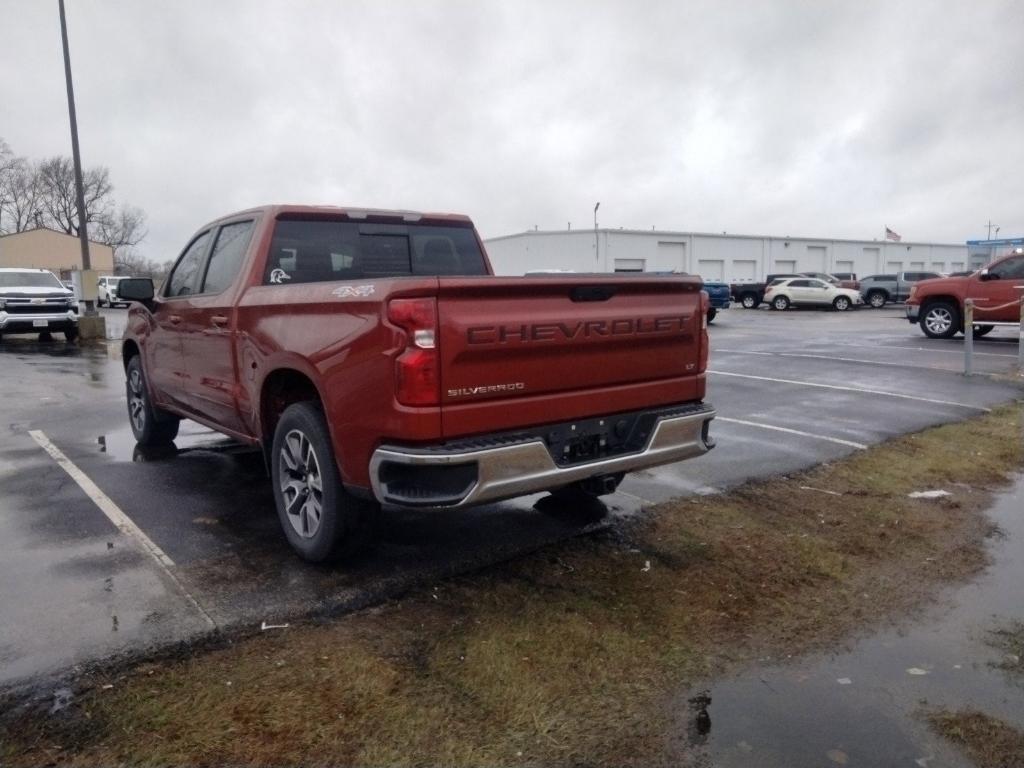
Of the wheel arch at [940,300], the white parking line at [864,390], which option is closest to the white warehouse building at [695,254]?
the wheel arch at [940,300]

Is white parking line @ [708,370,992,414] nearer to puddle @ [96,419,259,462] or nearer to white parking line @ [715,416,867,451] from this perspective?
white parking line @ [715,416,867,451]

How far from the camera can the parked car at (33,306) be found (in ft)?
60.6

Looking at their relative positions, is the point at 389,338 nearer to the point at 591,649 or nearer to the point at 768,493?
the point at 591,649

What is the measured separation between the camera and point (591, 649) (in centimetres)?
357

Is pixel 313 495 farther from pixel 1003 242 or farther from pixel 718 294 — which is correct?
pixel 1003 242

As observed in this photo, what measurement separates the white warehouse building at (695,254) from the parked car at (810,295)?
31.3 ft

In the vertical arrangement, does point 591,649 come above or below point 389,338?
below

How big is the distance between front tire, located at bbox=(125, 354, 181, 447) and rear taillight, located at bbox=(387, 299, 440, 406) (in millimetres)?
4194

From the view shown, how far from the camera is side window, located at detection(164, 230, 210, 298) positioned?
20.1ft

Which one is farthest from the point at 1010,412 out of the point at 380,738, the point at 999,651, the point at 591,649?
the point at 380,738

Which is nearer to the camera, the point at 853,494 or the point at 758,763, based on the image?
Result: the point at 758,763

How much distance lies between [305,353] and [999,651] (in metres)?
3.48

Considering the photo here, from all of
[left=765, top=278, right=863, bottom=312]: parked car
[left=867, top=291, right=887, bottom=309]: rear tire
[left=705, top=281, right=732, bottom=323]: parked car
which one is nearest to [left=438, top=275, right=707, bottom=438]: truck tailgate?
[left=705, top=281, right=732, bottom=323]: parked car

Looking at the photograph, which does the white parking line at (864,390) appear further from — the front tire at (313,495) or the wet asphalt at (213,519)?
the front tire at (313,495)
